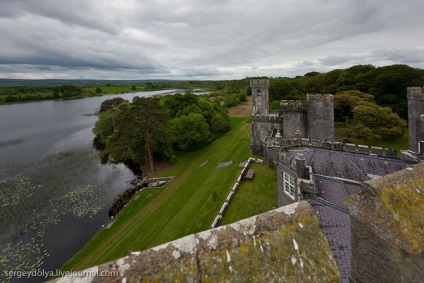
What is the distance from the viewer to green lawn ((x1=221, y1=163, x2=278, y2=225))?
17938 millimetres

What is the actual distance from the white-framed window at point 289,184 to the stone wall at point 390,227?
745 centimetres

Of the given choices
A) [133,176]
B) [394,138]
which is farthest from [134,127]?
[394,138]

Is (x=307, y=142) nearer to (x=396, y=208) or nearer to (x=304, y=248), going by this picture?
(x=396, y=208)

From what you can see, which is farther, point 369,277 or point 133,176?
point 133,176

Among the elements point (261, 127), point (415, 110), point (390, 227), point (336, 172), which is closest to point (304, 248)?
point (390, 227)

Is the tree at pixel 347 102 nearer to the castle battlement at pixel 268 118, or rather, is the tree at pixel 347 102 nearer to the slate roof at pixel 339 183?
the castle battlement at pixel 268 118

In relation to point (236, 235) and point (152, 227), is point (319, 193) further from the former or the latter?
point (152, 227)

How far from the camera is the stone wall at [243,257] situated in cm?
289

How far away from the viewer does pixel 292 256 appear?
3.17 m

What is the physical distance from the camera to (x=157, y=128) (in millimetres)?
28406

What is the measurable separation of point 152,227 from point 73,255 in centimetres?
579

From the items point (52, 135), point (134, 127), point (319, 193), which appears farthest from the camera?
point (52, 135)

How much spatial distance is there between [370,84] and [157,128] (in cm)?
3892

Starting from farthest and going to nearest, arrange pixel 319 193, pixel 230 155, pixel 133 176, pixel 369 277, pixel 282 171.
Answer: pixel 230 155 < pixel 133 176 < pixel 282 171 < pixel 319 193 < pixel 369 277
